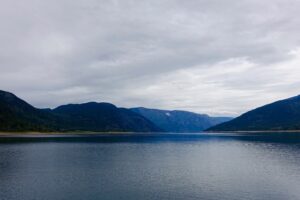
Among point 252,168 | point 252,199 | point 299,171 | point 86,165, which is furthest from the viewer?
point 86,165

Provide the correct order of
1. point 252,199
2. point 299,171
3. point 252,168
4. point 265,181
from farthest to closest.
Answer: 1. point 252,168
2. point 299,171
3. point 265,181
4. point 252,199

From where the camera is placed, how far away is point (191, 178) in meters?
78.8

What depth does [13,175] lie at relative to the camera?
81562mm

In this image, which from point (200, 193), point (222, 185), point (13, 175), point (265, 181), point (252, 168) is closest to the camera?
point (200, 193)

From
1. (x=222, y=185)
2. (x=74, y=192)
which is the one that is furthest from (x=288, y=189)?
(x=74, y=192)

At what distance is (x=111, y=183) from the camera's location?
73.3m

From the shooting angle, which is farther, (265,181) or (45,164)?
(45,164)

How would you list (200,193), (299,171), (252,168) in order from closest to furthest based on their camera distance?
(200,193) < (299,171) < (252,168)

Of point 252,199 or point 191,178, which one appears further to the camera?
point 191,178

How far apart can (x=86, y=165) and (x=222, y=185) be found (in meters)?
52.5

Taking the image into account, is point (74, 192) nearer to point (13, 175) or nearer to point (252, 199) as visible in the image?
point (13, 175)

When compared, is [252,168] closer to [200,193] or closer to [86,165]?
[200,193]

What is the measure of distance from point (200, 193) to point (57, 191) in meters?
30.2

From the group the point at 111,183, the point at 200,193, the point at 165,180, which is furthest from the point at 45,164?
the point at 200,193
